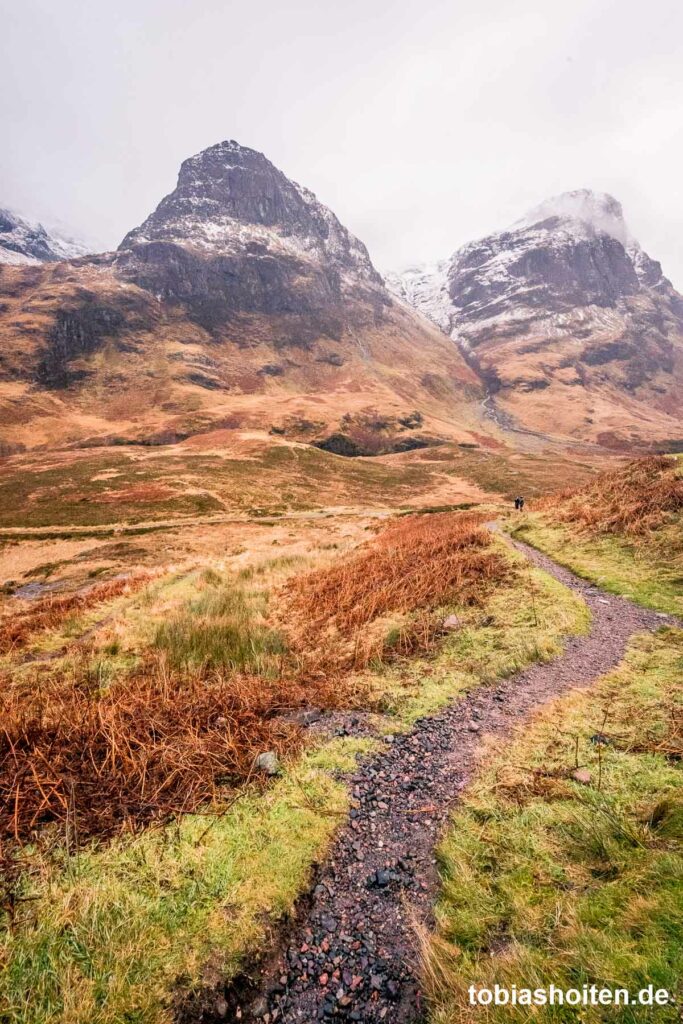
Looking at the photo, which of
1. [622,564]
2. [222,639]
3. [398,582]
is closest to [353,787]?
[222,639]

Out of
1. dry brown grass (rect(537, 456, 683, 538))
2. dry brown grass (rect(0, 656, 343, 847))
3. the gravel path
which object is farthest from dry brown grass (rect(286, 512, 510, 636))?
dry brown grass (rect(537, 456, 683, 538))

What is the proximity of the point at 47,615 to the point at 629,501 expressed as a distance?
26.0 meters

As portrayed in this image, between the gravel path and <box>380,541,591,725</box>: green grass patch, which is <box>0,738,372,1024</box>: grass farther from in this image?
<box>380,541,591,725</box>: green grass patch

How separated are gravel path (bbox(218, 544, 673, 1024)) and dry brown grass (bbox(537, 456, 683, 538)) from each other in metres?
11.3

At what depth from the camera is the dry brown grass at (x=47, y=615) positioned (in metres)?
16.1

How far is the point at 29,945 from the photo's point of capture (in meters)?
4.10

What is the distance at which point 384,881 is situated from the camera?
5.21 metres

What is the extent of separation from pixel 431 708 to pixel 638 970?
5.39m

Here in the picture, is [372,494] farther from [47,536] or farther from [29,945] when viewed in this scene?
[29,945]

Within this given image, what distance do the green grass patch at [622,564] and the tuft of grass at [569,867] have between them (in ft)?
20.1

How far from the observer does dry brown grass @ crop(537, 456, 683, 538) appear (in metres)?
17.8

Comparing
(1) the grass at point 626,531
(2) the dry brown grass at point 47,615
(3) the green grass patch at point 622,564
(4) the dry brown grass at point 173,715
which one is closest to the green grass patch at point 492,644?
(4) the dry brown grass at point 173,715

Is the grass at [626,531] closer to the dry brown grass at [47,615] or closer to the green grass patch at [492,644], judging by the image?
the green grass patch at [492,644]

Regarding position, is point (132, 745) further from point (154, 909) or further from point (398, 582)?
point (398, 582)
